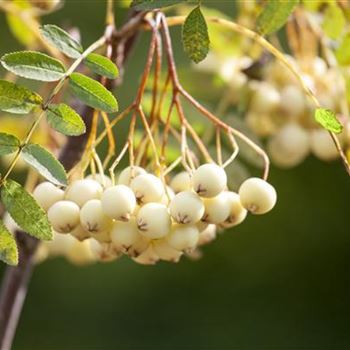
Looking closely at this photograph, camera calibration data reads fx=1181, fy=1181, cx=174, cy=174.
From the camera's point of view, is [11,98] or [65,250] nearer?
[11,98]

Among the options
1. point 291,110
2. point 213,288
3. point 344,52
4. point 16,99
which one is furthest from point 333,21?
point 213,288

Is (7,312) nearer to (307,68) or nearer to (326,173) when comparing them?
(307,68)

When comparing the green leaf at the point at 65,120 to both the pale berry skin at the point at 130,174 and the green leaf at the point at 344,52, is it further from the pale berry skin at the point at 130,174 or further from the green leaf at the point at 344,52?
the green leaf at the point at 344,52

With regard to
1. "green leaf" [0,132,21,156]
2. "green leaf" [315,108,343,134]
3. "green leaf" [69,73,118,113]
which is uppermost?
"green leaf" [315,108,343,134]

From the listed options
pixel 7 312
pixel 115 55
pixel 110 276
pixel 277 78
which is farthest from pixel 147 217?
pixel 110 276

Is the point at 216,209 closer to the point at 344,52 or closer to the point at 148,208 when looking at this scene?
the point at 148,208

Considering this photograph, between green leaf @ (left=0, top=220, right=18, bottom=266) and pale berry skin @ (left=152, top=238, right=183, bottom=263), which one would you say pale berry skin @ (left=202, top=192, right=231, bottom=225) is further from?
green leaf @ (left=0, top=220, right=18, bottom=266)

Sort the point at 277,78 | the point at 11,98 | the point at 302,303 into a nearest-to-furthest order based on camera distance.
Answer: the point at 11,98 < the point at 277,78 < the point at 302,303

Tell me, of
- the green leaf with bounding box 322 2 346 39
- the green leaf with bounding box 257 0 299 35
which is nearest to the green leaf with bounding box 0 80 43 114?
the green leaf with bounding box 257 0 299 35
